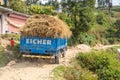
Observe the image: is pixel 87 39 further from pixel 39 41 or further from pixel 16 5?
pixel 39 41

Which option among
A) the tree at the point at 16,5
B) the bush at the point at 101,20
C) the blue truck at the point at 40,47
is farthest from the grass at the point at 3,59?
the bush at the point at 101,20

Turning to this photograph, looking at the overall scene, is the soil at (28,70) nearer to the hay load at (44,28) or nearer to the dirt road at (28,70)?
the dirt road at (28,70)

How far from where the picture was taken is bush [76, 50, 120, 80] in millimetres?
15734

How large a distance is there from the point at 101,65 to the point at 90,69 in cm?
63

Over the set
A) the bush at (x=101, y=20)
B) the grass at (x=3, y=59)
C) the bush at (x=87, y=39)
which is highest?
the grass at (x=3, y=59)

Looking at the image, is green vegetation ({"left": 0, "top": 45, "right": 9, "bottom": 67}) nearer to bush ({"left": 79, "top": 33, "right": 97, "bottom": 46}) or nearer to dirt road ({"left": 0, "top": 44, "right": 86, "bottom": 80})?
dirt road ({"left": 0, "top": 44, "right": 86, "bottom": 80})

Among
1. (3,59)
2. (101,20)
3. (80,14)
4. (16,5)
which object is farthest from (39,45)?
(101,20)

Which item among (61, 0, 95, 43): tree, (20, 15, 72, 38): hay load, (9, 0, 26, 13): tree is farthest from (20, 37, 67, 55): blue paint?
(9, 0, 26, 13): tree

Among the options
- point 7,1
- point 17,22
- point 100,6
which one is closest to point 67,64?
point 17,22

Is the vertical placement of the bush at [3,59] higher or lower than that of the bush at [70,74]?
higher

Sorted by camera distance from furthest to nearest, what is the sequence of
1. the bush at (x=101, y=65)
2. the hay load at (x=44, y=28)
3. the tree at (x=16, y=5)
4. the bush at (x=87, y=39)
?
the tree at (x=16, y=5) < the bush at (x=87, y=39) < the hay load at (x=44, y=28) < the bush at (x=101, y=65)

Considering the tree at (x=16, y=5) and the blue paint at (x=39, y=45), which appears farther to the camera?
the tree at (x=16, y=5)

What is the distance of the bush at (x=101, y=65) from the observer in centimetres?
1573

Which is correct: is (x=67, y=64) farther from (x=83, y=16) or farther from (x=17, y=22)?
(x=17, y=22)
